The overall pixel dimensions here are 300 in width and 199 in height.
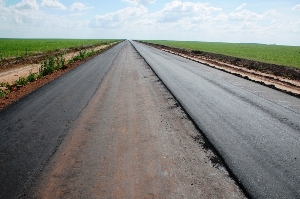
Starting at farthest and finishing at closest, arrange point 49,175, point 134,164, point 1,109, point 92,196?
point 1,109 → point 134,164 → point 49,175 → point 92,196

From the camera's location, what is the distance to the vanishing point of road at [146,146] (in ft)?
12.4

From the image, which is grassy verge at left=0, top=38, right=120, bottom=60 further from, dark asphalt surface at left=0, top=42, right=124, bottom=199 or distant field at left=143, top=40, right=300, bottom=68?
distant field at left=143, top=40, right=300, bottom=68

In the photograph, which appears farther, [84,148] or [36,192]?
[84,148]

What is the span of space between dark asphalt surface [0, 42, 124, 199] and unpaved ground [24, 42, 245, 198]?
0.93 feet

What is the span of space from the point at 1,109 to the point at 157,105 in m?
5.41

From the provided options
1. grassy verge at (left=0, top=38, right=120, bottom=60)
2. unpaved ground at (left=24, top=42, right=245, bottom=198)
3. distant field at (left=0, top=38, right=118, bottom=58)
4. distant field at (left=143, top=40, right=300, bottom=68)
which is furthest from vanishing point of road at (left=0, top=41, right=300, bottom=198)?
distant field at (left=0, top=38, right=118, bottom=58)

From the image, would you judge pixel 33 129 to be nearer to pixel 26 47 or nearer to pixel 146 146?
pixel 146 146

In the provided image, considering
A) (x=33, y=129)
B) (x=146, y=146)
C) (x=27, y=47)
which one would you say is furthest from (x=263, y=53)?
(x=27, y=47)

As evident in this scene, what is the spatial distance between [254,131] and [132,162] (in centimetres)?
358

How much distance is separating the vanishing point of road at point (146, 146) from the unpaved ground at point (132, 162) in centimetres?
2

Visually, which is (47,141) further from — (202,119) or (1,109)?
(202,119)

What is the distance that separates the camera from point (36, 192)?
3.62m

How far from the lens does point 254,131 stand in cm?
612


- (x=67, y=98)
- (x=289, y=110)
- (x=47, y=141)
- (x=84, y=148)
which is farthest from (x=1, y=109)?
(x=289, y=110)
